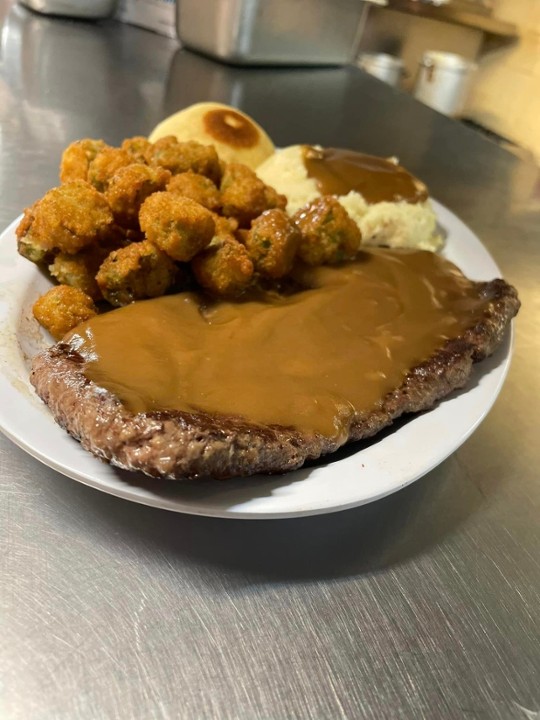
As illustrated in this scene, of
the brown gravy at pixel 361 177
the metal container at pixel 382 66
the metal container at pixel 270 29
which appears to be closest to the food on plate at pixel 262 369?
the brown gravy at pixel 361 177

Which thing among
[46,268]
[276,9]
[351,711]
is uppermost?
[276,9]

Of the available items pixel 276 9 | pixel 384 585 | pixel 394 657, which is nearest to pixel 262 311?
pixel 384 585

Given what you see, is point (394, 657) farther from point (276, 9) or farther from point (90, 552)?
point (276, 9)

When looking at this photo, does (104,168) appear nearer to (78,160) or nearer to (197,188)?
(78,160)

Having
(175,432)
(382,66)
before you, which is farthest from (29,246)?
(382,66)

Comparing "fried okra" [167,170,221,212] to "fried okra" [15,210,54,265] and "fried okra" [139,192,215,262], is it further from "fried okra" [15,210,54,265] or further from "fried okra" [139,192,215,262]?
"fried okra" [15,210,54,265]

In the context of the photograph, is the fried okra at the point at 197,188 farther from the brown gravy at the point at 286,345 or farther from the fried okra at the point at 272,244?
the brown gravy at the point at 286,345
